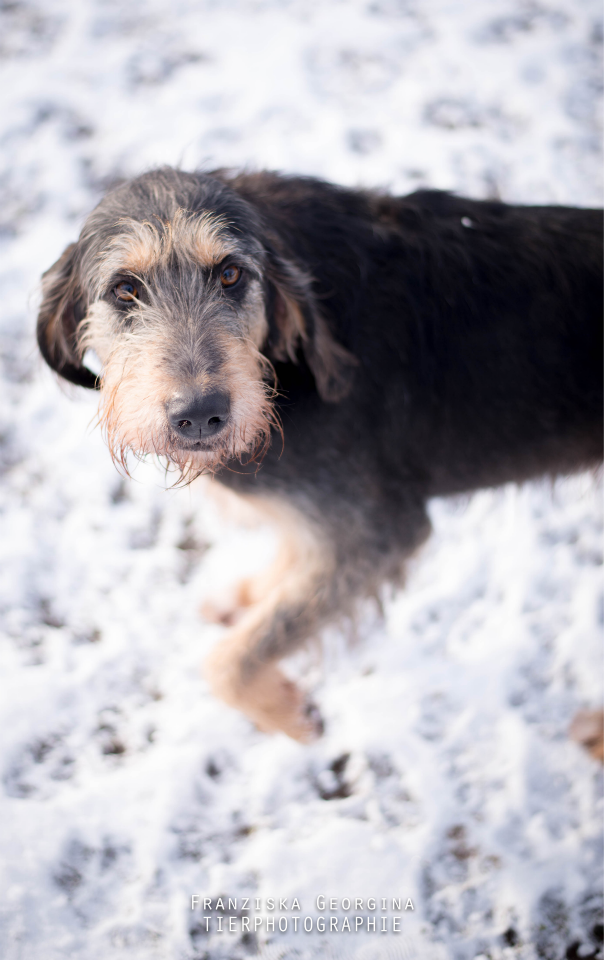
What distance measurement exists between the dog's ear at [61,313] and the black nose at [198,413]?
576mm

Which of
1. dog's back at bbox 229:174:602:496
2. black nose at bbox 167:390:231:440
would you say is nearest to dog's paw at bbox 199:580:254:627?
dog's back at bbox 229:174:602:496

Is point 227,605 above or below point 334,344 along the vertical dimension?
below

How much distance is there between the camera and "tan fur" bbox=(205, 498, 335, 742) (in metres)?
2.27

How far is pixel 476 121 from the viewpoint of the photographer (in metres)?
4.46

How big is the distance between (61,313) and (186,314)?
525 mm

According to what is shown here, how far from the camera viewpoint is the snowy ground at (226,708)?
2.31 m

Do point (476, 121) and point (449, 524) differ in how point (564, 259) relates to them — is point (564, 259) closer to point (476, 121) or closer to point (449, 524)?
point (449, 524)

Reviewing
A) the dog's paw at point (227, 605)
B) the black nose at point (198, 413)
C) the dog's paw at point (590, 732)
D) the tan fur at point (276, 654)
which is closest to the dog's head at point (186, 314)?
the black nose at point (198, 413)

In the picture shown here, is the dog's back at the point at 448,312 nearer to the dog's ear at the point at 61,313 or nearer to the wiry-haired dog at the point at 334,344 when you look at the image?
the wiry-haired dog at the point at 334,344

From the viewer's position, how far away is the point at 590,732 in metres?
2.73

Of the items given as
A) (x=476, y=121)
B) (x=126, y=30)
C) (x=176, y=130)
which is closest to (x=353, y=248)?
(x=176, y=130)

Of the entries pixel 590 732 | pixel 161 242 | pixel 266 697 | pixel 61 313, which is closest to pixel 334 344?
pixel 161 242

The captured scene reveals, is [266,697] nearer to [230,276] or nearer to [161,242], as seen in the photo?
[230,276]

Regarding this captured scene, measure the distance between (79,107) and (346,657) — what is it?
4373 mm
